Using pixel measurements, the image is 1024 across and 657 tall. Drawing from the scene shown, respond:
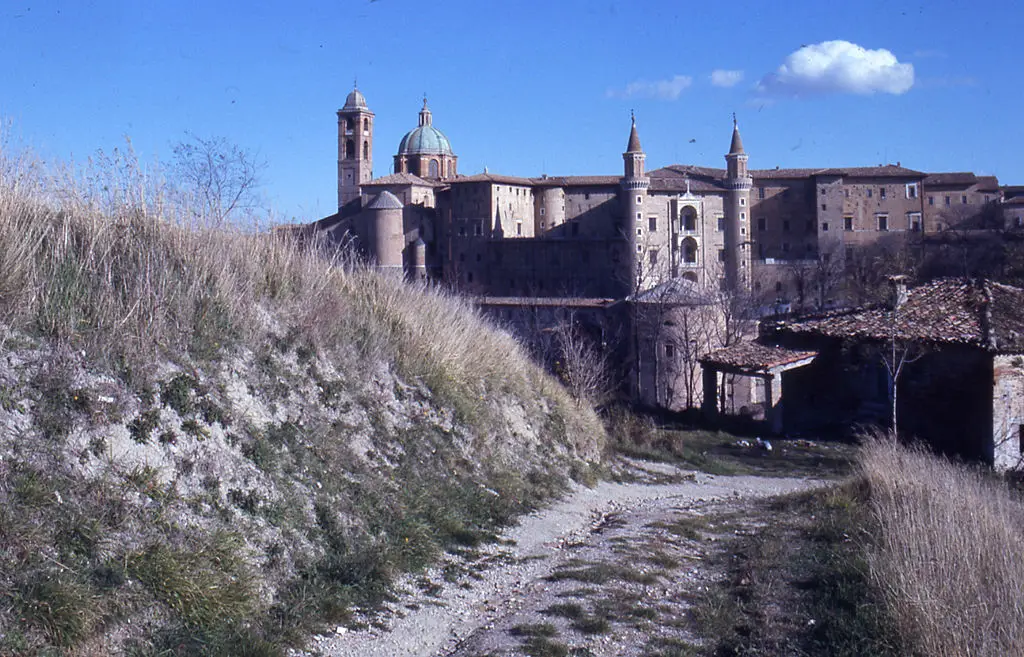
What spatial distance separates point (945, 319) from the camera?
18.1 metres

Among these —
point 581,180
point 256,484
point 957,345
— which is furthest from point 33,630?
point 581,180

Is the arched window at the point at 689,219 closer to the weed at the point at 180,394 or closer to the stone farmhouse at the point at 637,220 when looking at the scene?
the stone farmhouse at the point at 637,220

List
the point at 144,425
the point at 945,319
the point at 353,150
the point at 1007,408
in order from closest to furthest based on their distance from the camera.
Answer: the point at 144,425 < the point at 1007,408 < the point at 945,319 < the point at 353,150

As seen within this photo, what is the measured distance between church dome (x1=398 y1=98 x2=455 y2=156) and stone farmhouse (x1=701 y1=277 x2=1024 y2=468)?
53.7 metres

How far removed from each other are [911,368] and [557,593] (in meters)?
13.4

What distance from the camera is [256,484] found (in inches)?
270

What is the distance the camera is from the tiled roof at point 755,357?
19.8 m

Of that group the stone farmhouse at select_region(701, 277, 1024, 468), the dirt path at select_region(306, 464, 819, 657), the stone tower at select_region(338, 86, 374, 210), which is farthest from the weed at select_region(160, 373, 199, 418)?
the stone tower at select_region(338, 86, 374, 210)

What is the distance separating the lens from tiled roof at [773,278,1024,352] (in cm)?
1683

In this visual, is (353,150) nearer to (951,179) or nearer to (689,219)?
(689,219)

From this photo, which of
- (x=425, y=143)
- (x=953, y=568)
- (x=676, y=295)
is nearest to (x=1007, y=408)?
(x=953, y=568)

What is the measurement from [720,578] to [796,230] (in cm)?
5844

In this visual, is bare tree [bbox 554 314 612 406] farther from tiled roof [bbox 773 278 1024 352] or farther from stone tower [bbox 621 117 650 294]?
stone tower [bbox 621 117 650 294]

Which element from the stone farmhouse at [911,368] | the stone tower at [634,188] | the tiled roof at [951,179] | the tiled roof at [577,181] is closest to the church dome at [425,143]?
the tiled roof at [577,181]
